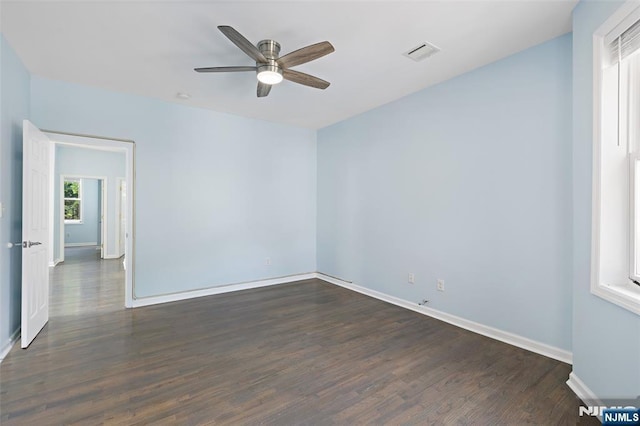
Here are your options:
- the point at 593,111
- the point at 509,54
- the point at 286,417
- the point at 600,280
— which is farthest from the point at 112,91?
the point at 600,280

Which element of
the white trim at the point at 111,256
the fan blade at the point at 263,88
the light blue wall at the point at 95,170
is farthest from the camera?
the white trim at the point at 111,256

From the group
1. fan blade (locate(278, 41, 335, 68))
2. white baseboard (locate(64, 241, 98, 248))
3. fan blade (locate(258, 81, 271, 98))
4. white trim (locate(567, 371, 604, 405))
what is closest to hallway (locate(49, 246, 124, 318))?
white baseboard (locate(64, 241, 98, 248))

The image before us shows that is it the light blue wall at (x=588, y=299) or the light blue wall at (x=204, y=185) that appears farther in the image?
the light blue wall at (x=204, y=185)

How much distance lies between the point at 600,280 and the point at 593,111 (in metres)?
1.10

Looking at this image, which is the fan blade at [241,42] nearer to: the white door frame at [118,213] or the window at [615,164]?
the window at [615,164]

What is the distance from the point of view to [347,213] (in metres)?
4.86

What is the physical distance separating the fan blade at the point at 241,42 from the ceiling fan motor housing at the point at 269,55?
0.17 ft

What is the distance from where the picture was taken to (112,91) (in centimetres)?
367

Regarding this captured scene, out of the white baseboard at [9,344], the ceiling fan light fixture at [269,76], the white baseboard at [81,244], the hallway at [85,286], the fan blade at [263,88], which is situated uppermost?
the fan blade at [263,88]

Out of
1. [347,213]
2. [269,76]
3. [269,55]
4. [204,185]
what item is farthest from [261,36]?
[347,213]

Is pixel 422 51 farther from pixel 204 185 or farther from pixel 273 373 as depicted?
pixel 204 185

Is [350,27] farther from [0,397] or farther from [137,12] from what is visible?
[0,397]

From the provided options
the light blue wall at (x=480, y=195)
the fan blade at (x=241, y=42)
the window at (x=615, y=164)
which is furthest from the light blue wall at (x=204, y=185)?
the window at (x=615, y=164)

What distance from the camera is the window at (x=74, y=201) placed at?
9867 mm
